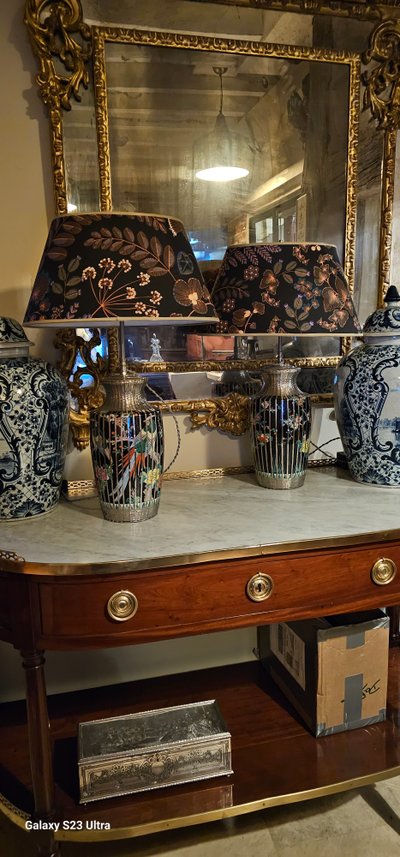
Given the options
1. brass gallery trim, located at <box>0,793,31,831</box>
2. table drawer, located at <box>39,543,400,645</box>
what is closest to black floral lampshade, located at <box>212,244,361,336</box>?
table drawer, located at <box>39,543,400,645</box>

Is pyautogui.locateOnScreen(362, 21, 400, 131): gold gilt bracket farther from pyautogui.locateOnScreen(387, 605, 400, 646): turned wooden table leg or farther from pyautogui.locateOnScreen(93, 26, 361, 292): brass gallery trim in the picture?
pyautogui.locateOnScreen(387, 605, 400, 646): turned wooden table leg

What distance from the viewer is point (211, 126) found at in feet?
4.33

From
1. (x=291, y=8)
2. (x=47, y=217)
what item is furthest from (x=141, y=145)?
(x=291, y=8)

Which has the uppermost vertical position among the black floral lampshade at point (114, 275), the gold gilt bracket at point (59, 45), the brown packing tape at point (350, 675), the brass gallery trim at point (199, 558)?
the gold gilt bracket at point (59, 45)

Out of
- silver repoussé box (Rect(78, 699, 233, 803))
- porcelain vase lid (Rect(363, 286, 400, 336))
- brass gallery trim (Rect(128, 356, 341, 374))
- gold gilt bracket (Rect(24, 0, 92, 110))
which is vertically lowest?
silver repoussé box (Rect(78, 699, 233, 803))

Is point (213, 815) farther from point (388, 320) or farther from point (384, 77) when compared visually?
point (384, 77)

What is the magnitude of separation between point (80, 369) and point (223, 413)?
372 millimetres

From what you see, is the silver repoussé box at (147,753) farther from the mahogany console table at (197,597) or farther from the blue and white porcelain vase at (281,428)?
the blue and white porcelain vase at (281,428)

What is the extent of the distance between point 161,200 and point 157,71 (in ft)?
0.92

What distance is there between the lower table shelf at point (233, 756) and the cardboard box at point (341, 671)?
0.12 feet

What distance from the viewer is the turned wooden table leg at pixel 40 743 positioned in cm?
94

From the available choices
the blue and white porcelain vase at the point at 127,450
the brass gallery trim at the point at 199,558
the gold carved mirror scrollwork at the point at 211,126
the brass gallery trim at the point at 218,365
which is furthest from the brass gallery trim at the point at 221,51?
the brass gallery trim at the point at 199,558

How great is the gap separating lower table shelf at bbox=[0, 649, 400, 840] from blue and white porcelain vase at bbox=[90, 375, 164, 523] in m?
0.57

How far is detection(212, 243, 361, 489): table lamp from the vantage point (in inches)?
43.6
